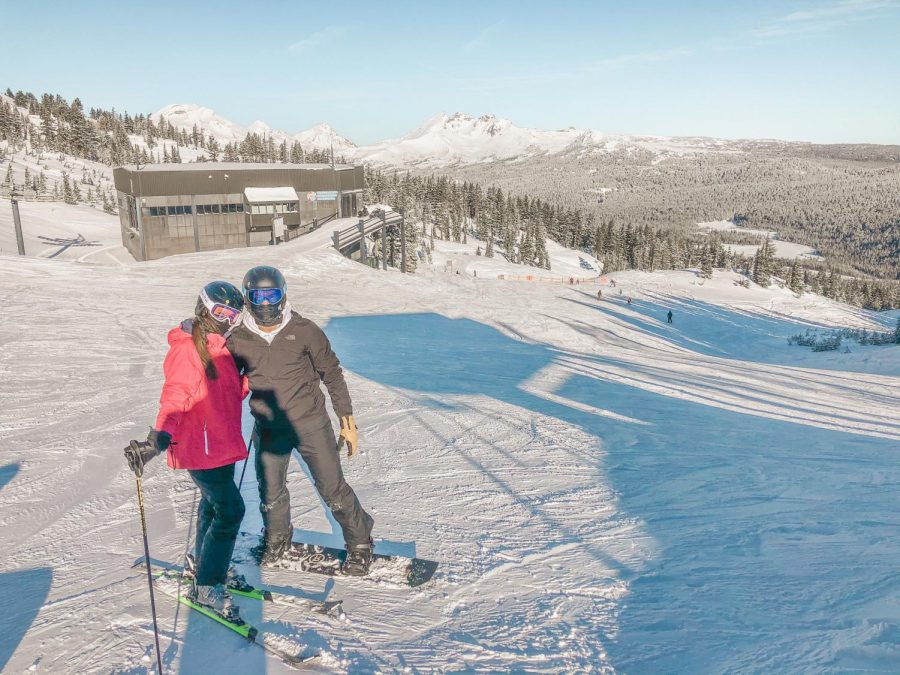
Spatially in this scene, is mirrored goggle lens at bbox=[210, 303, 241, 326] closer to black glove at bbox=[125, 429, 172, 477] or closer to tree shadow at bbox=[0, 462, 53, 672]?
black glove at bbox=[125, 429, 172, 477]

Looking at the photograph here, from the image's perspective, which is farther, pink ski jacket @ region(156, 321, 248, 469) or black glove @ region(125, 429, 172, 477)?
pink ski jacket @ region(156, 321, 248, 469)

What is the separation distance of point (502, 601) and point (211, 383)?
2.40 m

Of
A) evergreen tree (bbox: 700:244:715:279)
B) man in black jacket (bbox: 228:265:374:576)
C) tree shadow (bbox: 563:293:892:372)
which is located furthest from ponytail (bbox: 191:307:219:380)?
evergreen tree (bbox: 700:244:715:279)

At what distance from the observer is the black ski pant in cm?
321

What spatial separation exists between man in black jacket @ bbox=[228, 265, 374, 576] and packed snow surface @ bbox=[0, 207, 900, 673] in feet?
1.74

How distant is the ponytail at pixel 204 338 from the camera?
3074 mm

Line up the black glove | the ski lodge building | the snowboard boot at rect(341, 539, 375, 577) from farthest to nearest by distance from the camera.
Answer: the ski lodge building < the snowboard boot at rect(341, 539, 375, 577) < the black glove

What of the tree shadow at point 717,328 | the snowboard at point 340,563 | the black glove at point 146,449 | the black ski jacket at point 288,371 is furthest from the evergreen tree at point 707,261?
the black glove at point 146,449

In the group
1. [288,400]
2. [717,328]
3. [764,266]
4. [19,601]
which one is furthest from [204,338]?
[764,266]

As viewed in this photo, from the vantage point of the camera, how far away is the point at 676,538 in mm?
4516

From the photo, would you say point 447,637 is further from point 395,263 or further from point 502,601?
point 395,263

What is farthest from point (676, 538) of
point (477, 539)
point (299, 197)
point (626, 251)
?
point (626, 251)

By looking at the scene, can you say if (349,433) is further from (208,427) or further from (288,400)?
(208,427)

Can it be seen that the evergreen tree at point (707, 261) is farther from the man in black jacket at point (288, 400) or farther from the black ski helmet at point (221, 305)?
the black ski helmet at point (221, 305)
